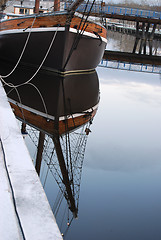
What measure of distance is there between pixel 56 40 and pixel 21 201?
7051 millimetres

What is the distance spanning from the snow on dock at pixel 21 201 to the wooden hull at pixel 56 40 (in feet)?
20.6

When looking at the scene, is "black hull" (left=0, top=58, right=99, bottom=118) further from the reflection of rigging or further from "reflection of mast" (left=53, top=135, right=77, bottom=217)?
"reflection of mast" (left=53, top=135, right=77, bottom=217)

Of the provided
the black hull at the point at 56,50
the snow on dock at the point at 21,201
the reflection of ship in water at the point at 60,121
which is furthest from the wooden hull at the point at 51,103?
the snow on dock at the point at 21,201

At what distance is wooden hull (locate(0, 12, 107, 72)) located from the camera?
789 cm

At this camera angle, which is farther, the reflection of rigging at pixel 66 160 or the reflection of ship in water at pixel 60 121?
the reflection of ship in water at pixel 60 121

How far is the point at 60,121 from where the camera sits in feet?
14.0

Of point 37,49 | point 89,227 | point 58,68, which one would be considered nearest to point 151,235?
point 89,227

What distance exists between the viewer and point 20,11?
1667 centimetres

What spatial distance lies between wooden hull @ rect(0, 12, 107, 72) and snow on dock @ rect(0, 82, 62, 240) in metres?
6.28

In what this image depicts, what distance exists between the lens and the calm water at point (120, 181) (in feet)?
7.44

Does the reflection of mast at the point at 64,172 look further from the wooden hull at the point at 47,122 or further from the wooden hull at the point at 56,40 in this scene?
the wooden hull at the point at 56,40

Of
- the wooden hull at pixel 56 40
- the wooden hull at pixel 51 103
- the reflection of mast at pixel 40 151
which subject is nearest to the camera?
the reflection of mast at pixel 40 151

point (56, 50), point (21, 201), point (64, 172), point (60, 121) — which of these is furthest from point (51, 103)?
point (21, 201)

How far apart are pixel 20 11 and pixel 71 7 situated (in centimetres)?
1004
